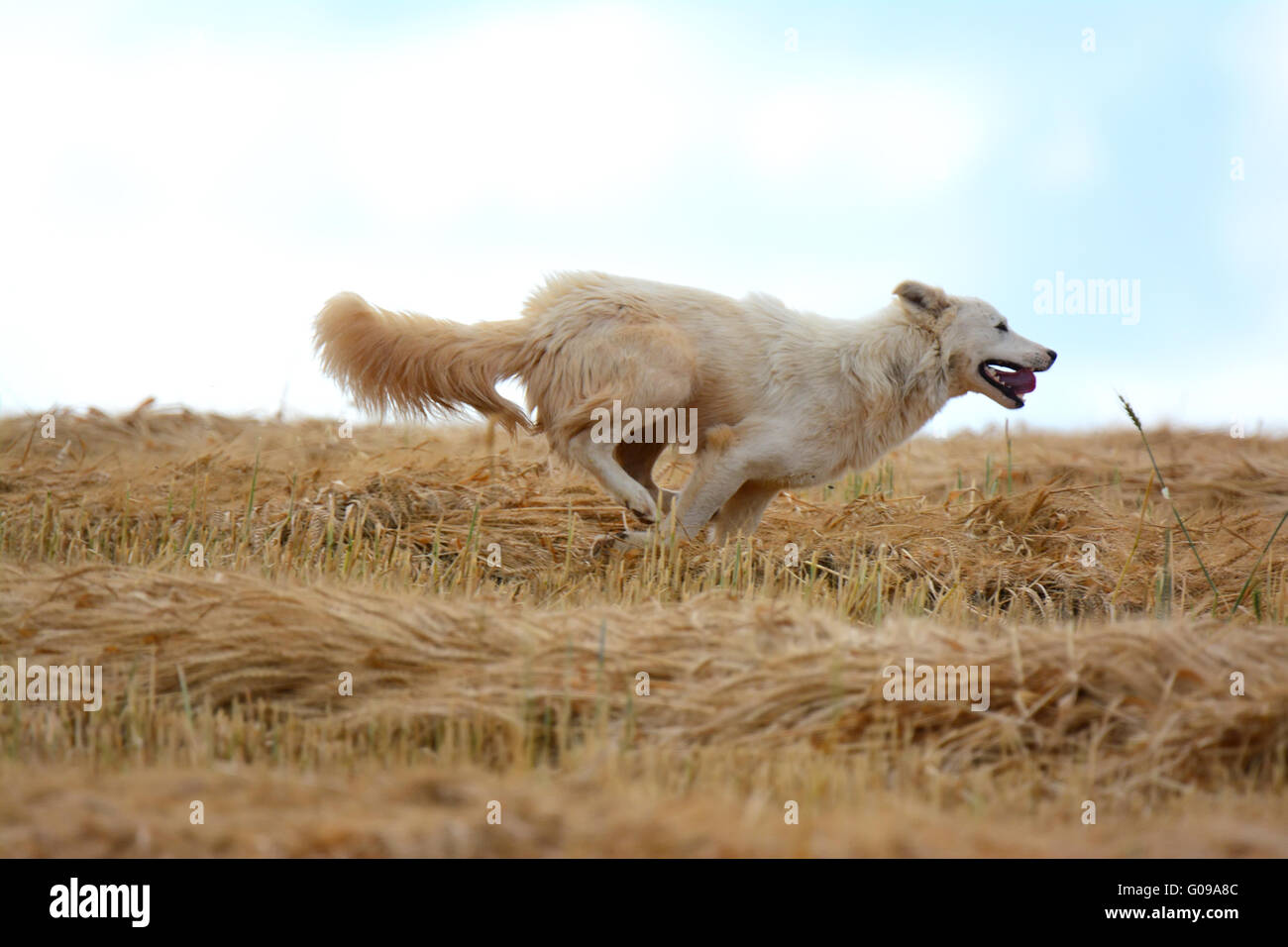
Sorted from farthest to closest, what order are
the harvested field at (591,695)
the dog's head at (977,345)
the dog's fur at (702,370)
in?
the dog's head at (977,345) → the dog's fur at (702,370) → the harvested field at (591,695)

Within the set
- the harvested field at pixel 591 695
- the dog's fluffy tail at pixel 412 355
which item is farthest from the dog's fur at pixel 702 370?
the harvested field at pixel 591 695

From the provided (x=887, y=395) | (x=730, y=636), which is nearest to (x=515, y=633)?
(x=730, y=636)

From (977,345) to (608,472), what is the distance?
2.42m

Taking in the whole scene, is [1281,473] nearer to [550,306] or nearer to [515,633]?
[550,306]

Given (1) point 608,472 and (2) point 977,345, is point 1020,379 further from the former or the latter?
(1) point 608,472

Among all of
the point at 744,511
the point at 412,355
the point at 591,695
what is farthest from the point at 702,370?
the point at 591,695

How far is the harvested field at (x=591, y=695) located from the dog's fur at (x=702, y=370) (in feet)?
1.69

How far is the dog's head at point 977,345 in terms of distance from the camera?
7.04 metres

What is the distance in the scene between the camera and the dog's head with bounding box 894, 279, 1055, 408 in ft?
23.1

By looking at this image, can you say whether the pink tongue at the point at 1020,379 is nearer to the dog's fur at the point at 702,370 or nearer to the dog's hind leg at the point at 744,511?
the dog's fur at the point at 702,370

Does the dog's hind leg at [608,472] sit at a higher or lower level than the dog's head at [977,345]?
lower

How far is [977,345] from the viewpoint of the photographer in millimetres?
7039

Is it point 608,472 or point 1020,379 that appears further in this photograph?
point 1020,379
